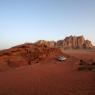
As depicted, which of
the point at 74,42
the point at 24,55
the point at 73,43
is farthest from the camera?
the point at 74,42

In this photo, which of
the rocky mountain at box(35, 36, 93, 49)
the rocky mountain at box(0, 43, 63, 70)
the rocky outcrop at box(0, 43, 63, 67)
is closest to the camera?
the rocky mountain at box(0, 43, 63, 70)

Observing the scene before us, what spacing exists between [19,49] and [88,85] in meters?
12.2

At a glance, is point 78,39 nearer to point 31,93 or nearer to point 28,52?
point 28,52

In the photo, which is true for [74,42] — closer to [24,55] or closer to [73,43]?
[73,43]

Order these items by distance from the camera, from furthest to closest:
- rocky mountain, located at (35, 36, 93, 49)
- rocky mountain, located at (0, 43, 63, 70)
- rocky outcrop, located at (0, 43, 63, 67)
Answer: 1. rocky mountain, located at (35, 36, 93, 49)
2. rocky outcrop, located at (0, 43, 63, 67)
3. rocky mountain, located at (0, 43, 63, 70)

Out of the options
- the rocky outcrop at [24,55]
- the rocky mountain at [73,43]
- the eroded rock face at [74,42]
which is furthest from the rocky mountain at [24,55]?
the eroded rock face at [74,42]

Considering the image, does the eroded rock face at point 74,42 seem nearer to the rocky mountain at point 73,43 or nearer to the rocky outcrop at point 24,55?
the rocky mountain at point 73,43

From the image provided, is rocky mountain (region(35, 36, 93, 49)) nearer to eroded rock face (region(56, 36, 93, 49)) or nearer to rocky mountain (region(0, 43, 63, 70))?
eroded rock face (region(56, 36, 93, 49))

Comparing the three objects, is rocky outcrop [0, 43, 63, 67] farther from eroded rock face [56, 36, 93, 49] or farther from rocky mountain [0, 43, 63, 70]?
eroded rock face [56, 36, 93, 49]

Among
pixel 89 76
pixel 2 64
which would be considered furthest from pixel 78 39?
pixel 89 76

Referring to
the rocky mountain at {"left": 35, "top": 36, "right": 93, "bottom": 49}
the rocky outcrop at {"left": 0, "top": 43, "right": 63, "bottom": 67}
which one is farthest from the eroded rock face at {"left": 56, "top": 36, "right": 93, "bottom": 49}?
the rocky outcrop at {"left": 0, "top": 43, "right": 63, "bottom": 67}

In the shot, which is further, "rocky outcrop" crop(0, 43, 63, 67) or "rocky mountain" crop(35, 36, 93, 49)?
"rocky mountain" crop(35, 36, 93, 49)

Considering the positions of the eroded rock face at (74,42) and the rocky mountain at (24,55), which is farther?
the eroded rock face at (74,42)

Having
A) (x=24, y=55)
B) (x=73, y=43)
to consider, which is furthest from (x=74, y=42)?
(x=24, y=55)
